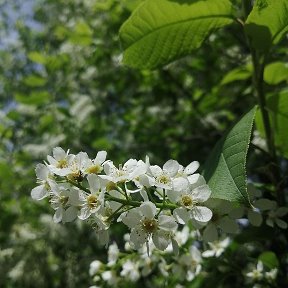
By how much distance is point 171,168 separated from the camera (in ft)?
3.99

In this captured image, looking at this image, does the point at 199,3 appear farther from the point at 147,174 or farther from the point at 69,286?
the point at 69,286

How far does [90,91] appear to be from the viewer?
470 centimetres

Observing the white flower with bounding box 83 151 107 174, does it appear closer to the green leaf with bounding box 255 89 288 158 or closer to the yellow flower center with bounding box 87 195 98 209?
the yellow flower center with bounding box 87 195 98 209

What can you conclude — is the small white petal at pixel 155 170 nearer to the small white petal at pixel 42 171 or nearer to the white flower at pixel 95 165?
the white flower at pixel 95 165

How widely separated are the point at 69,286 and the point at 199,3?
348 cm

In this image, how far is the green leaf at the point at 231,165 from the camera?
1095 millimetres

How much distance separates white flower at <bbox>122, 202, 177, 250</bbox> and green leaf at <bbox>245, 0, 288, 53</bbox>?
2.09 feet

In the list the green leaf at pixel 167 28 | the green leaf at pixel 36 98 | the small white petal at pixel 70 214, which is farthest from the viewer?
the green leaf at pixel 36 98

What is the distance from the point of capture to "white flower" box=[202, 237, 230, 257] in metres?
1.93

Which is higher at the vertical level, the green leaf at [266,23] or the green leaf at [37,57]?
the green leaf at [266,23]

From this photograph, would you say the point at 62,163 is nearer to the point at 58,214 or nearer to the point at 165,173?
the point at 58,214

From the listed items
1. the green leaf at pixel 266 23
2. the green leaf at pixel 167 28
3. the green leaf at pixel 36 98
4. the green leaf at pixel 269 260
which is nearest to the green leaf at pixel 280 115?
the green leaf at pixel 266 23

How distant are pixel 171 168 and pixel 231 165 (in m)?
0.15

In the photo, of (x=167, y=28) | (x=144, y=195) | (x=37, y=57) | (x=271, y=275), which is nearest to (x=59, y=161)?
(x=144, y=195)
